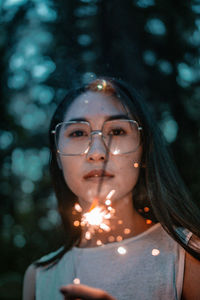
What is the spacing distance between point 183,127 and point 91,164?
3.35ft

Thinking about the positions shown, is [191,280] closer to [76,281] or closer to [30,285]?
[76,281]

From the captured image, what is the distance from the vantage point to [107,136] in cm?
99

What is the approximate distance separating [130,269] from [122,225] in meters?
0.16

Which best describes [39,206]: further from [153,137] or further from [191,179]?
[153,137]

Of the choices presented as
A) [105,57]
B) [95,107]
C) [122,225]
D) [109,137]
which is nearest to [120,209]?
[122,225]

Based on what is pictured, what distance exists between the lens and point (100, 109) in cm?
100

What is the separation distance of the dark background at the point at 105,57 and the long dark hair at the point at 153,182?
6.4 inches

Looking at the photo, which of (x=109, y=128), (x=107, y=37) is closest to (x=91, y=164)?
(x=109, y=128)

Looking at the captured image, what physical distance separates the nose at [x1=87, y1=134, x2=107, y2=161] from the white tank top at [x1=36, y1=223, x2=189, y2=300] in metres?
0.31

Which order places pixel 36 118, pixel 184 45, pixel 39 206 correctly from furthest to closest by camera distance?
pixel 39 206 → pixel 36 118 → pixel 184 45

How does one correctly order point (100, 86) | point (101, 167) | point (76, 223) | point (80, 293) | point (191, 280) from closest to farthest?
point (80, 293) < point (191, 280) < point (101, 167) < point (100, 86) < point (76, 223)

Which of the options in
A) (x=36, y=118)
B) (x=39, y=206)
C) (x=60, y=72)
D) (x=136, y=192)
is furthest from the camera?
(x=39, y=206)

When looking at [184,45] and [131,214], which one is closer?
[131,214]

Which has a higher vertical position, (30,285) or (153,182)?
(153,182)
